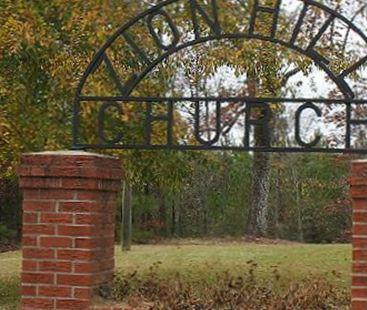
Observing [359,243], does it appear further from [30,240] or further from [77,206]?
[30,240]

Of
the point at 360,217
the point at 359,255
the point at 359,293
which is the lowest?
the point at 359,293

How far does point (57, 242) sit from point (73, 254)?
124mm

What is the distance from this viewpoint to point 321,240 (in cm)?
2006

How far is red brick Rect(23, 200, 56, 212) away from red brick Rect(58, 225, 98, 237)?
133mm

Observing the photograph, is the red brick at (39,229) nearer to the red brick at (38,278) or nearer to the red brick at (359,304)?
the red brick at (38,278)

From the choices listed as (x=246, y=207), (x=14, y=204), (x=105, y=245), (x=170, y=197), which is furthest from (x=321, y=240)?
(x=105, y=245)

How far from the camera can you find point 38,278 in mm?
5195

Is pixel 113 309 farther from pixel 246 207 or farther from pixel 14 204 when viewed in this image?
pixel 14 204

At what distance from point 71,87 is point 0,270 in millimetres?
5651

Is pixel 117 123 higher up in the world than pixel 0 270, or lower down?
higher up

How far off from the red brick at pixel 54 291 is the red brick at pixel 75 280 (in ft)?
0.12

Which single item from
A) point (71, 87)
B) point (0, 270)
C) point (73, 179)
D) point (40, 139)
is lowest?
point (0, 270)

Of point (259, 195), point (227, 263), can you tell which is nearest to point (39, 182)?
point (227, 263)

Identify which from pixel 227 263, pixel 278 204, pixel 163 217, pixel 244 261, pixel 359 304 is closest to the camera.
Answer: pixel 359 304
